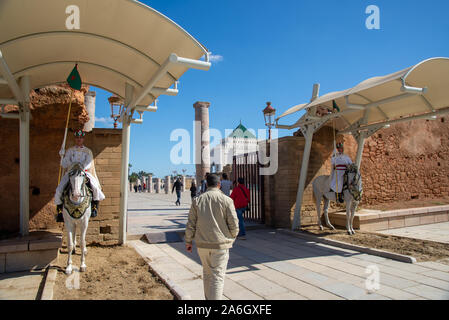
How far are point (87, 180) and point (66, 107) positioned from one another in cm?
267

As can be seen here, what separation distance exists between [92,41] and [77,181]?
2.35 m

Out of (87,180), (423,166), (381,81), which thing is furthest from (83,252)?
(423,166)

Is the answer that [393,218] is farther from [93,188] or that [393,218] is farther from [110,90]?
[110,90]

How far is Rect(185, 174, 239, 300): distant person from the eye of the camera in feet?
10.5

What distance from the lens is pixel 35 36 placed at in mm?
4746

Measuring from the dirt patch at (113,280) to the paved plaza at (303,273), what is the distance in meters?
0.30

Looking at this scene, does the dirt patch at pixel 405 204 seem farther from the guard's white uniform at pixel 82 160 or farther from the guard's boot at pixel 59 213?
the guard's boot at pixel 59 213

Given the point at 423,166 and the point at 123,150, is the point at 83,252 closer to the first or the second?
the point at 123,150

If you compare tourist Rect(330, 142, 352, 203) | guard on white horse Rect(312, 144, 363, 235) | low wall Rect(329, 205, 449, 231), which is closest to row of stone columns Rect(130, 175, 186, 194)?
low wall Rect(329, 205, 449, 231)

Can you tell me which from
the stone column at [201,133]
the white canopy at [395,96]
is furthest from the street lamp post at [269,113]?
the stone column at [201,133]

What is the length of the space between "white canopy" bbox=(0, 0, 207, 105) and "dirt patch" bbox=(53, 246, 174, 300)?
10.3 ft

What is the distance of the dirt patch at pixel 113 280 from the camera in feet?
13.2

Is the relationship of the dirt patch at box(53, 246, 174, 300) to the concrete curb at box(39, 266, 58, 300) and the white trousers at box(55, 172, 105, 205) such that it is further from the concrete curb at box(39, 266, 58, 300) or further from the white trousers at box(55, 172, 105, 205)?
the white trousers at box(55, 172, 105, 205)
